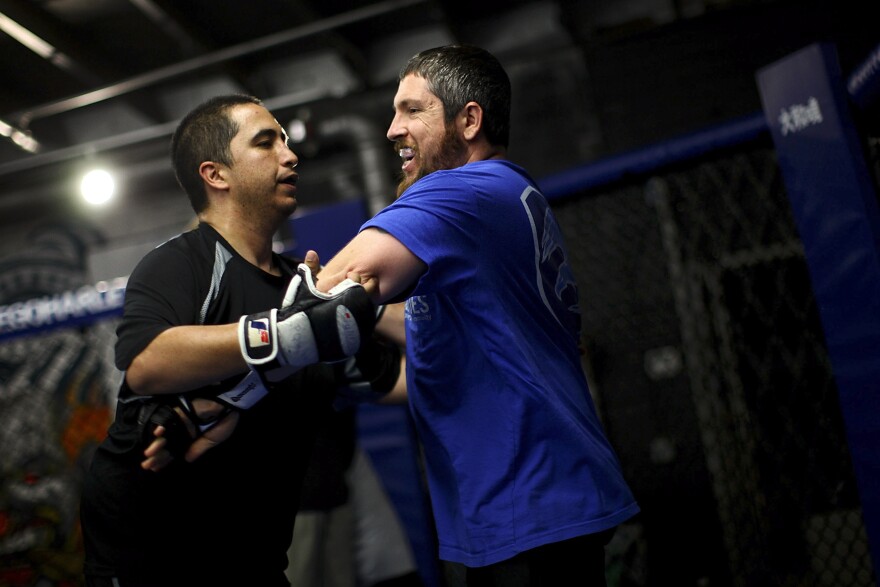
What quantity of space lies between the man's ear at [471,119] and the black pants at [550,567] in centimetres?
87

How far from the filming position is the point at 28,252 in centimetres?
817

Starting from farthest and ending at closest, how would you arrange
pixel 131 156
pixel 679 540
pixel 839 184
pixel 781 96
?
1. pixel 131 156
2. pixel 679 540
3. pixel 781 96
4. pixel 839 184

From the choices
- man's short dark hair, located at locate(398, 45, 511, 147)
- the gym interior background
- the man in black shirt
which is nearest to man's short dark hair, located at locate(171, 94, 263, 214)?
the man in black shirt

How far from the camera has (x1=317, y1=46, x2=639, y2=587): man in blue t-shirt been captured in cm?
135

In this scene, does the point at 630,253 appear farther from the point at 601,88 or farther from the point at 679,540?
the point at 679,540

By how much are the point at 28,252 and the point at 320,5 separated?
4.25 meters

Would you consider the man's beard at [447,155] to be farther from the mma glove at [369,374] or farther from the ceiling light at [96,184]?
the ceiling light at [96,184]

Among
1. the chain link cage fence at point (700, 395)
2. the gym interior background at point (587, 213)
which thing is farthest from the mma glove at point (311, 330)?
the chain link cage fence at point (700, 395)

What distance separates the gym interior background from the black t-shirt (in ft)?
4.46

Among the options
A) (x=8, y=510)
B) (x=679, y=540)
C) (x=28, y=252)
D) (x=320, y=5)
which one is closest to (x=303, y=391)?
(x=8, y=510)

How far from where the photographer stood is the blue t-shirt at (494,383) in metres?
1.36

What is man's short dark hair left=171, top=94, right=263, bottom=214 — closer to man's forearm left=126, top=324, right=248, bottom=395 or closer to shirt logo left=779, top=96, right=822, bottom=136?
man's forearm left=126, top=324, right=248, bottom=395

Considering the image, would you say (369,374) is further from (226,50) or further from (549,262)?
(226,50)

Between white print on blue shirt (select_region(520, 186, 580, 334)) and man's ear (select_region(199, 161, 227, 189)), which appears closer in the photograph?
white print on blue shirt (select_region(520, 186, 580, 334))
